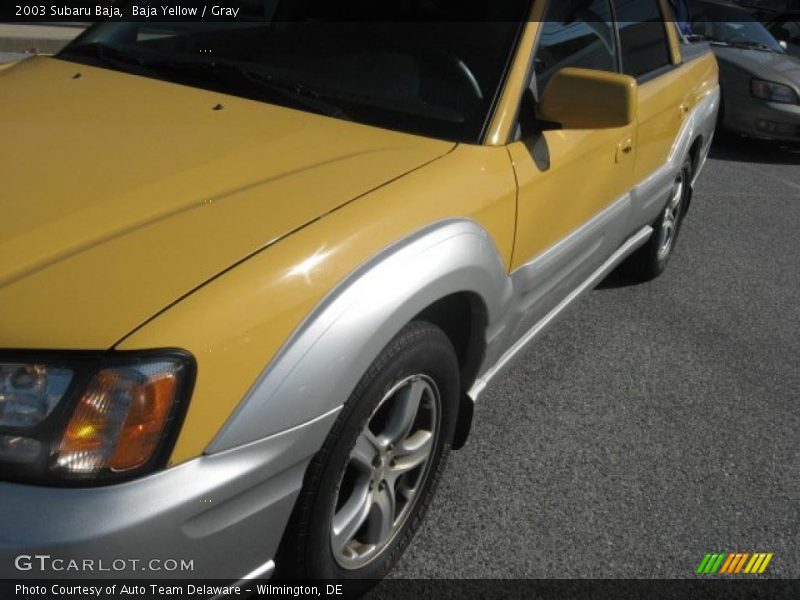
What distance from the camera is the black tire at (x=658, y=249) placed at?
4297 mm

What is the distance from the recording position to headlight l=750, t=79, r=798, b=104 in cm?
784

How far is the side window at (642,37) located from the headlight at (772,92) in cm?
444

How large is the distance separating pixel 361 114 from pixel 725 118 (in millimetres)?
6892

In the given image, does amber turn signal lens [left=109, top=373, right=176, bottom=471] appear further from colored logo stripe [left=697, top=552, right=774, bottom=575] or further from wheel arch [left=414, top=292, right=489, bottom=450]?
colored logo stripe [left=697, top=552, right=774, bottom=575]

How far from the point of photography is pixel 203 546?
151cm

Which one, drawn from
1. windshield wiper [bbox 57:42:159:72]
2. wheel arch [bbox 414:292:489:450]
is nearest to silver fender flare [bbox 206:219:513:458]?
wheel arch [bbox 414:292:489:450]

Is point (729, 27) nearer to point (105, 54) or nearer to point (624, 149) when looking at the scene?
point (624, 149)

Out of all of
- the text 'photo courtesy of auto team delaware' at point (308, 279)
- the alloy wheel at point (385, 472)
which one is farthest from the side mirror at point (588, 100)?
the alloy wheel at point (385, 472)

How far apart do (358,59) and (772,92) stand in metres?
6.58

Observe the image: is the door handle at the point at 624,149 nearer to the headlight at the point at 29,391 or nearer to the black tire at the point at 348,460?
the black tire at the point at 348,460

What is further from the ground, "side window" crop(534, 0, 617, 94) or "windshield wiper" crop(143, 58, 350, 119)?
"windshield wiper" crop(143, 58, 350, 119)

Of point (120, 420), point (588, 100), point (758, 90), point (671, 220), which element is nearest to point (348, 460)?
point (120, 420)

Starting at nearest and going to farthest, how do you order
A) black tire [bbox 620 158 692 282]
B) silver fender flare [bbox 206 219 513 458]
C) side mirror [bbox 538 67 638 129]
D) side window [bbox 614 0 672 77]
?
silver fender flare [bbox 206 219 513 458], side mirror [bbox 538 67 638 129], side window [bbox 614 0 672 77], black tire [bbox 620 158 692 282]

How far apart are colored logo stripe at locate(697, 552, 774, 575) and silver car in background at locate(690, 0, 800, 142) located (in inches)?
253
